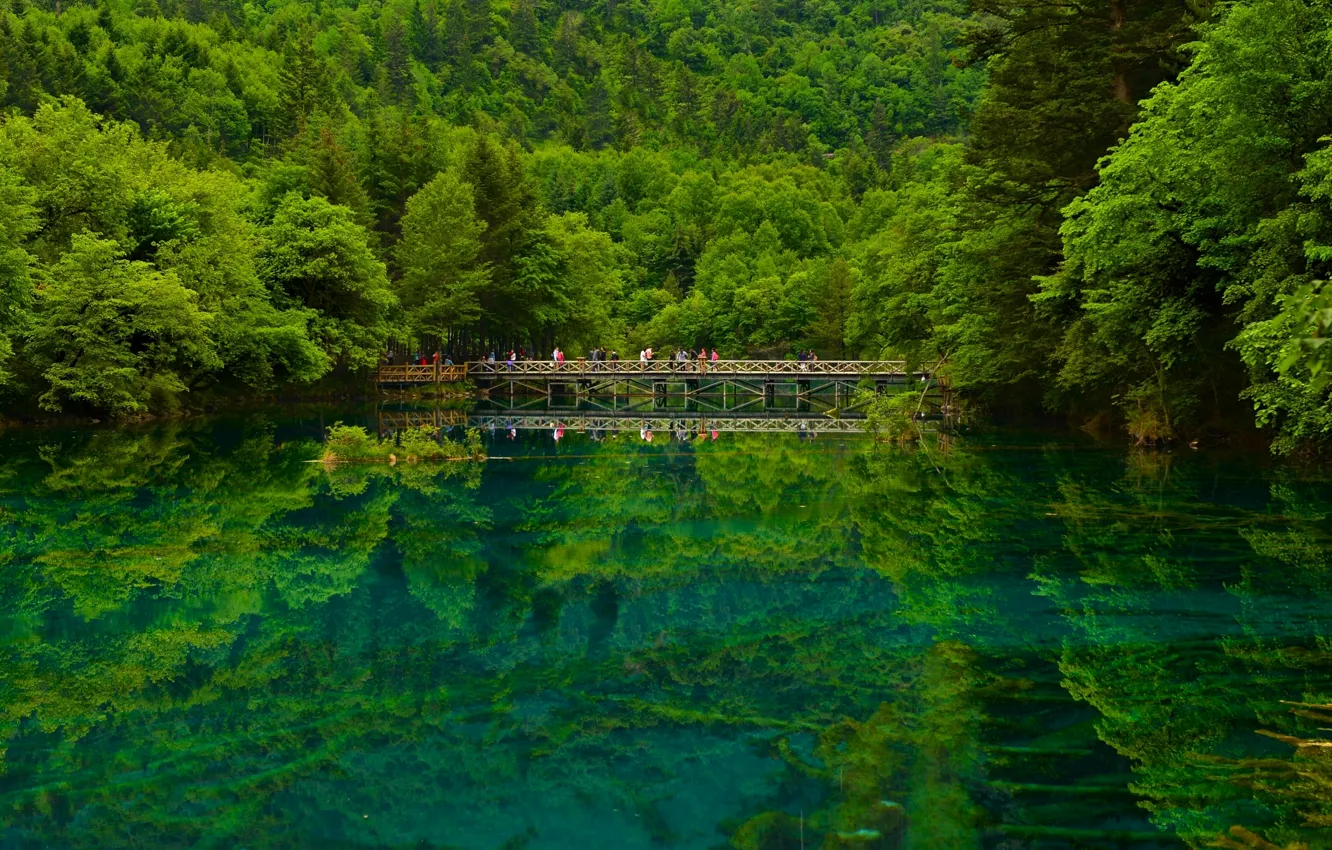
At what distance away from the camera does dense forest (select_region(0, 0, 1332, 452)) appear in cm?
2177

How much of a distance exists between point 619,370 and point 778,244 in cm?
5727

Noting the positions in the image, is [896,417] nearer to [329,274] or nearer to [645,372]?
[329,274]

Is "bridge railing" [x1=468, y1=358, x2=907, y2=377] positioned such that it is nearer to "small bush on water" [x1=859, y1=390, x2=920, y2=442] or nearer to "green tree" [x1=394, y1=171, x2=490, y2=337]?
"green tree" [x1=394, y1=171, x2=490, y2=337]

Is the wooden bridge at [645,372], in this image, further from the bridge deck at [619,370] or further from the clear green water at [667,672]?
the clear green water at [667,672]

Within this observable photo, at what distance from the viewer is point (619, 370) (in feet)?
201

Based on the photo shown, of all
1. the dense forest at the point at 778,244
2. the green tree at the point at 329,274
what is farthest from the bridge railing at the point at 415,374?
the green tree at the point at 329,274

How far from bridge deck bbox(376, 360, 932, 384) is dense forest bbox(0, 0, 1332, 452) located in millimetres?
2321

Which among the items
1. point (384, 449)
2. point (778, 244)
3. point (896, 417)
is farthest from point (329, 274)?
point (778, 244)

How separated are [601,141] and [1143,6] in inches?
5664

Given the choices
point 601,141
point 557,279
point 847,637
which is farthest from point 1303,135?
point 601,141

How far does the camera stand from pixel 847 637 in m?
11.7

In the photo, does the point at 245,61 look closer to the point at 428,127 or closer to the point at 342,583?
the point at 428,127

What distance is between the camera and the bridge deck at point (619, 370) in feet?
187

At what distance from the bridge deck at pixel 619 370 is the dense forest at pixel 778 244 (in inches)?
91.4
